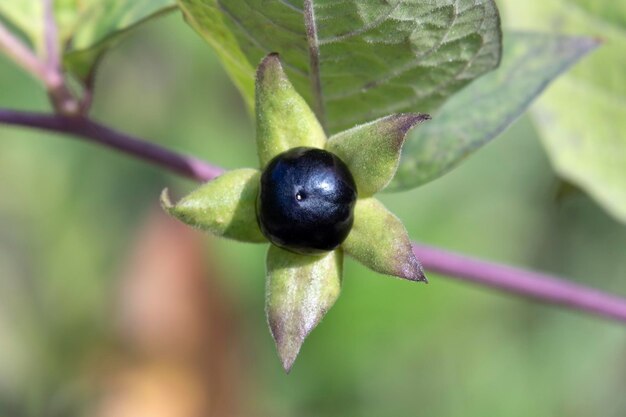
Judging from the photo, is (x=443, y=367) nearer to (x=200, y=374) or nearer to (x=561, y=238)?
(x=561, y=238)

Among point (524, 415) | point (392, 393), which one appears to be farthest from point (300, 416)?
point (524, 415)

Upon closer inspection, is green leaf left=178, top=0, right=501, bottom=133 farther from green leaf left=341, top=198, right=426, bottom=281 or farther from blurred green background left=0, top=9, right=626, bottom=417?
blurred green background left=0, top=9, right=626, bottom=417

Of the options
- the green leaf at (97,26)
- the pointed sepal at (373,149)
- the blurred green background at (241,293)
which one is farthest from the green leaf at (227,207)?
the blurred green background at (241,293)

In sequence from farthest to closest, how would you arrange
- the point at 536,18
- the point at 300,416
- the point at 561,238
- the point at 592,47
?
the point at 561,238 → the point at 300,416 → the point at 536,18 → the point at 592,47

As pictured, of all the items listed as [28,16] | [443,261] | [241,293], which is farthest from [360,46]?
[241,293]

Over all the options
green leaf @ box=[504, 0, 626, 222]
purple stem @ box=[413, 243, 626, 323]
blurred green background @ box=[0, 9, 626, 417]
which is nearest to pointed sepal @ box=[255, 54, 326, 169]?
purple stem @ box=[413, 243, 626, 323]

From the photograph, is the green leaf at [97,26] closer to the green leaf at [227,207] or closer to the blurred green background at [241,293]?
the green leaf at [227,207]

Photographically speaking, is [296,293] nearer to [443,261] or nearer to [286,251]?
[286,251]
